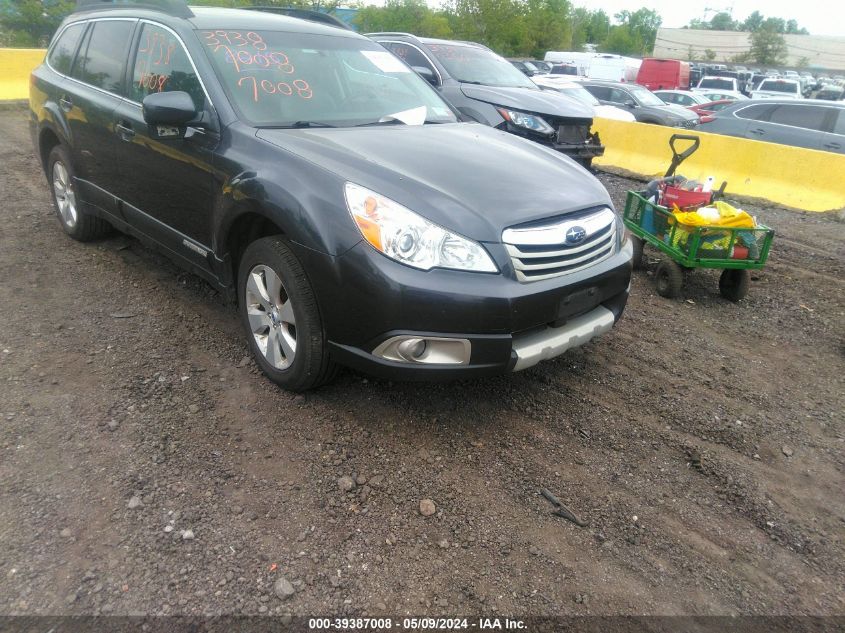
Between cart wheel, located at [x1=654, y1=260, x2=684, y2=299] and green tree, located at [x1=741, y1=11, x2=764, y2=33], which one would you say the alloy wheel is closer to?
cart wheel, located at [x1=654, y1=260, x2=684, y2=299]

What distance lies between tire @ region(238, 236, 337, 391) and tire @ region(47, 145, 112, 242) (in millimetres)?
2454

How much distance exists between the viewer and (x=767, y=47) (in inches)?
2869

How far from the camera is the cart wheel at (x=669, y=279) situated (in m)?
4.87

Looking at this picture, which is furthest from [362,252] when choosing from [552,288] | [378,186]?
[552,288]

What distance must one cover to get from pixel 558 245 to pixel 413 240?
722 mm

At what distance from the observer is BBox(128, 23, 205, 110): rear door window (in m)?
3.53

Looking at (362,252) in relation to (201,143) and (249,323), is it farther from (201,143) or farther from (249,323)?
(201,143)

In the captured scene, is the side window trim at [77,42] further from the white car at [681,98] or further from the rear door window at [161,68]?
the white car at [681,98]

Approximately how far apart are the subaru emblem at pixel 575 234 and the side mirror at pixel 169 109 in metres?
2.04

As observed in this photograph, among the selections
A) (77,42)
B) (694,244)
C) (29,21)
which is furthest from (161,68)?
(29,21)

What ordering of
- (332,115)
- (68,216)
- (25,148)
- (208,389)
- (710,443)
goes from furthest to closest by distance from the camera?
(25,148) < (68,216) < (332,115) < (208,389) < (710,443)

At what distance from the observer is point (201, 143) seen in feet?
11.2

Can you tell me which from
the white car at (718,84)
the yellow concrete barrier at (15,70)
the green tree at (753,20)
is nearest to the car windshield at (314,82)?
the yellow concrete barrier at (15,70)

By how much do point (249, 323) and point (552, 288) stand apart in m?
1.65
